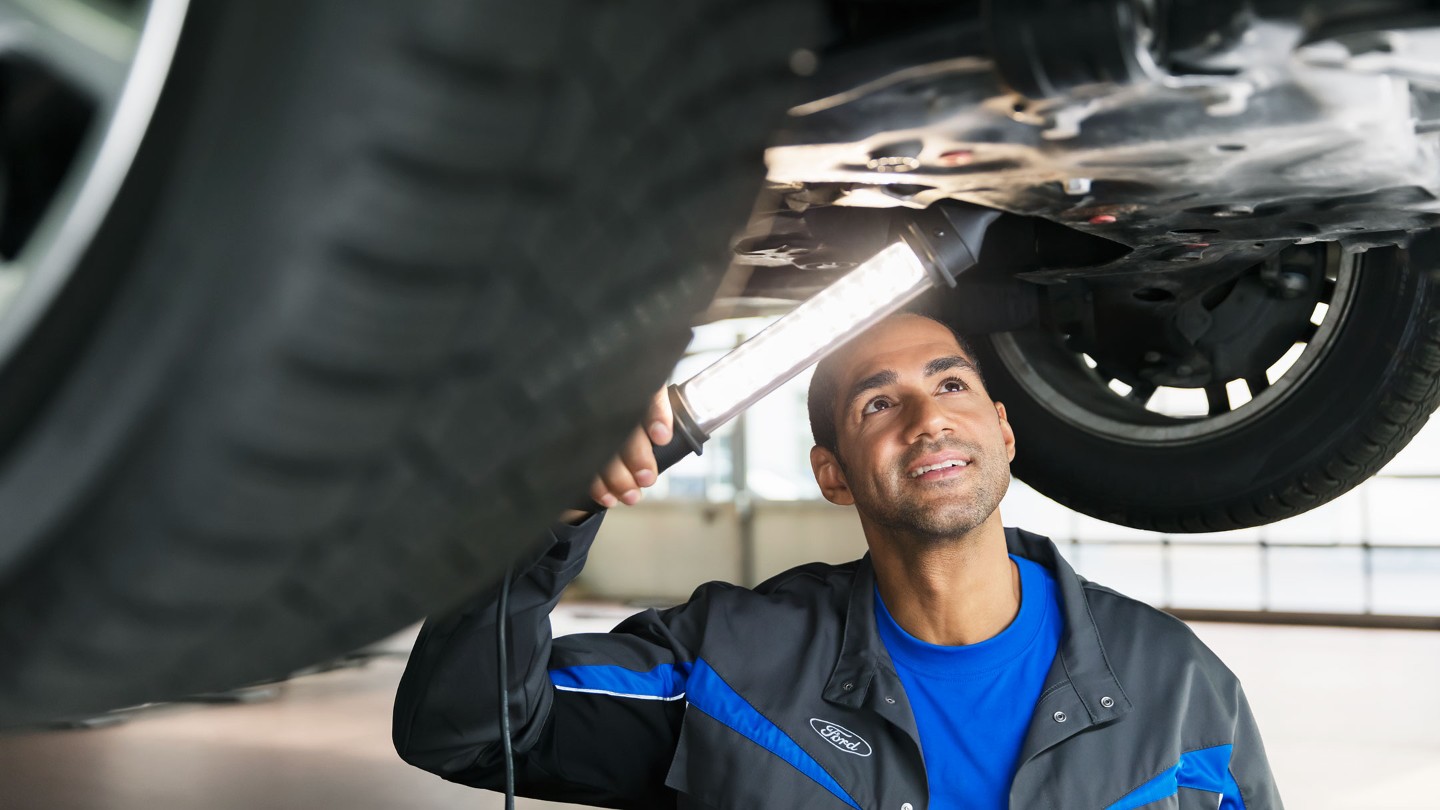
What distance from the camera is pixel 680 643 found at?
1575 mm

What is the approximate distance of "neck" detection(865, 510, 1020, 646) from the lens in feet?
4.83

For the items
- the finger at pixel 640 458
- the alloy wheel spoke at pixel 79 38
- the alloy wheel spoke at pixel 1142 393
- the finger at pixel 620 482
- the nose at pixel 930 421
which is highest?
the alloy wheel spoke at pixel 1142 393

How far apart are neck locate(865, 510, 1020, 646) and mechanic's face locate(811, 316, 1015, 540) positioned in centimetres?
3

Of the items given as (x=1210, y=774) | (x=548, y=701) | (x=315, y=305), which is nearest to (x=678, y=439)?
(x=315, y=305)

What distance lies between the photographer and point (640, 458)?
2.96 ft

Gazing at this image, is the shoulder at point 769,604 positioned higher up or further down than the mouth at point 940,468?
further down

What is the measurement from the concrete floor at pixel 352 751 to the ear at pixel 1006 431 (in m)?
2.41

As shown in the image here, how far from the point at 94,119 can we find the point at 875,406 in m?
1.24

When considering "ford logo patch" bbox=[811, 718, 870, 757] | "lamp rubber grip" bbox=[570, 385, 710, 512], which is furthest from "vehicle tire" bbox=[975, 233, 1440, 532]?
"lamp rubber grip" bbox=[570, 385, 710, 512]

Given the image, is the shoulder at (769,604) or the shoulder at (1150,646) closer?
the shoulder at (1150,646)

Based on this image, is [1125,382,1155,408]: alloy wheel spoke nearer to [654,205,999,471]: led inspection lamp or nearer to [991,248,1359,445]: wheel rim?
[991,248,1359,445]: wheel rim

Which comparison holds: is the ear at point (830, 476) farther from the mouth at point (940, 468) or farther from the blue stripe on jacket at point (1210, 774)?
the blue stripe on jacket at point (1210, 774)

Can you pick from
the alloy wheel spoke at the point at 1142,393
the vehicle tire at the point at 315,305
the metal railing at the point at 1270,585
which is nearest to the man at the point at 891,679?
the alloy wheel spoke at the point at 1142,393

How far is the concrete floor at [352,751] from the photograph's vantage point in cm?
375
